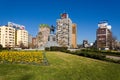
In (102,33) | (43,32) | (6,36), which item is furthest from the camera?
(43,32)

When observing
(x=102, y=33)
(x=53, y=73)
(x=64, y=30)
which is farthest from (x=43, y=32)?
(x=53, y=73)

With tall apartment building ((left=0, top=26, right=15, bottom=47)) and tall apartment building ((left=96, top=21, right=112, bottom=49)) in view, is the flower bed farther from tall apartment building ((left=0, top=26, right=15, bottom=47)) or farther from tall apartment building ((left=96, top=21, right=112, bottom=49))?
tall apartment building ((left=96, top=21, right=112, bottom=49))

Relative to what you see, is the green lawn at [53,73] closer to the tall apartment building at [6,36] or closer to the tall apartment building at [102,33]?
the tall apartment building at [6,36]

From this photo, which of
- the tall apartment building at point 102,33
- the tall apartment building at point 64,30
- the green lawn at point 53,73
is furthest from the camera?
the tall apartment building at point 102,33

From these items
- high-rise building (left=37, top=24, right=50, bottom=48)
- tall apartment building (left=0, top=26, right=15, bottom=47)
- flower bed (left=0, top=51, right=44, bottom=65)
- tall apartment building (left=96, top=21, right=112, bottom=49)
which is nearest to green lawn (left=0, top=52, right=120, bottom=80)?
flower bed (left=0, top=51, right=44, bottom=65)

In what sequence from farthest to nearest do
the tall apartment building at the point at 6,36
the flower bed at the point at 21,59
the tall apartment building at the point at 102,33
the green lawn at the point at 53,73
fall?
1. the tall apartment building at the point at 102,33
2. the tall apartment building at the point at 6,36
3. the flower bed at the point at 21,59
4. the green lawn at the point at 53,73

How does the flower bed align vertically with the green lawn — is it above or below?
above

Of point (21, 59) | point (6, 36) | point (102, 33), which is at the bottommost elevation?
point (21, 59)

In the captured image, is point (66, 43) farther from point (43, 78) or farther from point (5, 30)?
point (43, 78)

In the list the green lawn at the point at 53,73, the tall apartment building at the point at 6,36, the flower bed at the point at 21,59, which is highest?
the tall apartment building at the point at 6,36

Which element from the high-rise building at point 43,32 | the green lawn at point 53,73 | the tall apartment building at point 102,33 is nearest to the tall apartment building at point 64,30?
the high-rise building at point 43,32

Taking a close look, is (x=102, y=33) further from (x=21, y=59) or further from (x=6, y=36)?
(x=21, y=59)

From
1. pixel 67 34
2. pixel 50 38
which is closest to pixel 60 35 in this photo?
pixel 67 34

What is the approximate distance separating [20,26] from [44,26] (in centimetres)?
2692
